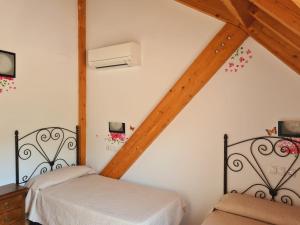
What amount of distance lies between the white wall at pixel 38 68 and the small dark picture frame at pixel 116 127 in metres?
0.60

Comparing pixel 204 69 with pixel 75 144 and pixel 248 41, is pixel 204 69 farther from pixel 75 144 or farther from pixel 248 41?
pixel 75 144

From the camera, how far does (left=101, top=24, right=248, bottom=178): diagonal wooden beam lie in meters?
2.47

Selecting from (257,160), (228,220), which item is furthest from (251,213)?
(257,160)

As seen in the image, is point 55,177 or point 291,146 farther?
point 55,177

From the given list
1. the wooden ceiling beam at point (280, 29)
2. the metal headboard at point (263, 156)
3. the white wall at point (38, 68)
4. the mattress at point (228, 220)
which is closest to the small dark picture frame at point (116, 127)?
the white wall at point (38, 68)

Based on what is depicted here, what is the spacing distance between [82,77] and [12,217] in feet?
6.24

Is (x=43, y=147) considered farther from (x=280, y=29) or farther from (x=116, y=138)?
(x=280, y=29)

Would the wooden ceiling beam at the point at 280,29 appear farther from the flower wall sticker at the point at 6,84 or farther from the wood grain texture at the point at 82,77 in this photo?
the flower wall sticker at the point at 6,84

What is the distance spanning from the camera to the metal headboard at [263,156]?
2.20 meters

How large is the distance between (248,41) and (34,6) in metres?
2.48

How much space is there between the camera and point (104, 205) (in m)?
2.31

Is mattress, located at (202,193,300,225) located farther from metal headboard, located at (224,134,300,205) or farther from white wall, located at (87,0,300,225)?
white wall, located at (87,0,300,225)

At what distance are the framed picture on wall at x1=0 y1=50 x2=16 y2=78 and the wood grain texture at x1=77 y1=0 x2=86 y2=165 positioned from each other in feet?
2.98

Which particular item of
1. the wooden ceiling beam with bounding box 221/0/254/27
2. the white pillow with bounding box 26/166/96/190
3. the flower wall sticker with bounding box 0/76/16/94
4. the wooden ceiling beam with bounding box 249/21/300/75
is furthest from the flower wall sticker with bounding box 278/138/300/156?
the flower wall sticker with bounding box 0/76/16/94
